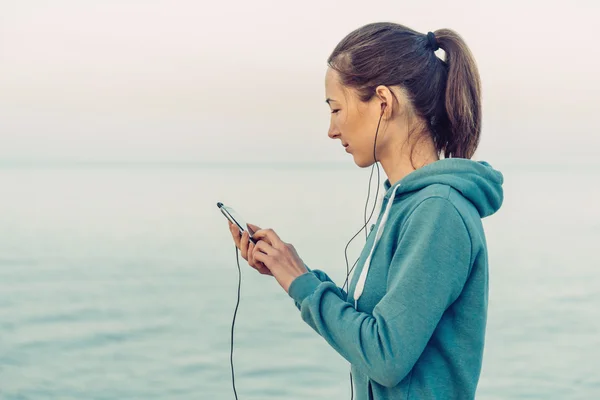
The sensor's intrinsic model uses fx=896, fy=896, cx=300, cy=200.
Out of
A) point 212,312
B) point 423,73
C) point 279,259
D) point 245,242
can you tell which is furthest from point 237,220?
point 212,312

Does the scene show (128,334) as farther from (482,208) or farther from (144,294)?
(482,208)

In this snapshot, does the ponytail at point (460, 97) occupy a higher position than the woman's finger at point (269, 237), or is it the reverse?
the ponytail at point (460, 97)

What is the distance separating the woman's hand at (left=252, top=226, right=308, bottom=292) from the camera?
1510mm

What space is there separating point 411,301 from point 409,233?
0.12 m

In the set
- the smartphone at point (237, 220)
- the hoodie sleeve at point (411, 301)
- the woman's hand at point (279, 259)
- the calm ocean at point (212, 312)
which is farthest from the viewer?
the calm ocean at point (212, 312)

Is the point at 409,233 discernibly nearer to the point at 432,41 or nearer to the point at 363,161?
the point at 363,161

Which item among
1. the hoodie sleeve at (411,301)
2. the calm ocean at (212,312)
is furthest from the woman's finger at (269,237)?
the calm ocean at (212,312)

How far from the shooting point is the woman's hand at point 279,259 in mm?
1510

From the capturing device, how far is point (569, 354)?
6.68m

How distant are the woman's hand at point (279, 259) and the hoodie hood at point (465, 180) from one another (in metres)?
0.21

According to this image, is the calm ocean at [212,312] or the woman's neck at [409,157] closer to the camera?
the woman's neck at [409,157]

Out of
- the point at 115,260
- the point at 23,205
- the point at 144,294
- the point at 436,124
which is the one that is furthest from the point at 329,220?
the point at 436,124

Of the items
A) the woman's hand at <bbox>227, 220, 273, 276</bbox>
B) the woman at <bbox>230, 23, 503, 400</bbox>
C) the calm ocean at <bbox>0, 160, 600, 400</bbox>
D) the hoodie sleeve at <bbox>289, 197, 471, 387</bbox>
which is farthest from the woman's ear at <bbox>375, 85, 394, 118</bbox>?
the calm ocean at <bbox>0, 160, 600, 400</bbox>

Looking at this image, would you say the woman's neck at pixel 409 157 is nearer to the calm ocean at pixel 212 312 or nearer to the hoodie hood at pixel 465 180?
the hoodie hood at pixel 465 180
